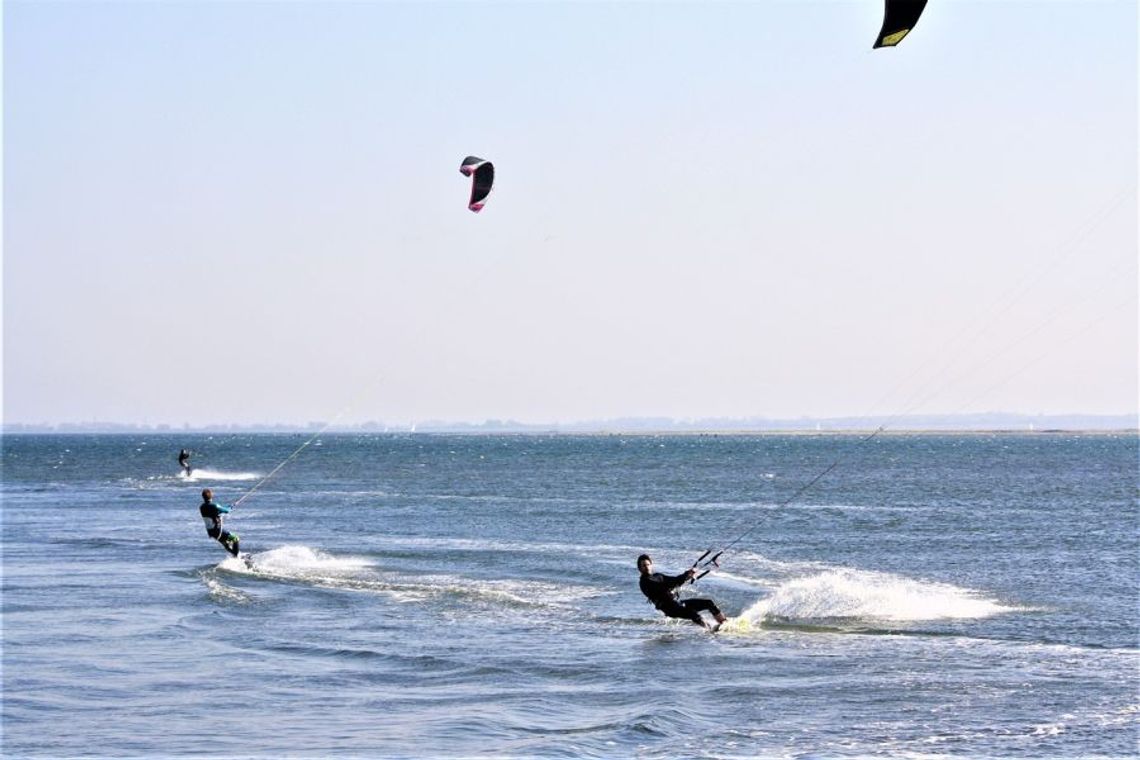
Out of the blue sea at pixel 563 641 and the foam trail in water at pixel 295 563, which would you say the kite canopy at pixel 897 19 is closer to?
→ the blue sea at pixel 563 641

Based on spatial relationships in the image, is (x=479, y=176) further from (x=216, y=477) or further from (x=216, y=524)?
(x=216, y=477)

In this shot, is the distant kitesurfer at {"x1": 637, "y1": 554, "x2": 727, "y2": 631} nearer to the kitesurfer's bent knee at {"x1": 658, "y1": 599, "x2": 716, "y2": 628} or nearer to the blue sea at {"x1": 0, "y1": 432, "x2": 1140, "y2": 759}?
the kitesurfer's bent knee at {"x1": 658, "y1": 599, "x2": 716, "y2": 628}

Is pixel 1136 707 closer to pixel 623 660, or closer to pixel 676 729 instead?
pixel 676 729

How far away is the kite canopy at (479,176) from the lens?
2167 centimetres

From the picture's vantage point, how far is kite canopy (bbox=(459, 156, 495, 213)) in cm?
2167

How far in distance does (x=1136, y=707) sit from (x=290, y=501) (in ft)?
136

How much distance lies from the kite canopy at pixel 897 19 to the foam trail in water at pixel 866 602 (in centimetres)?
976

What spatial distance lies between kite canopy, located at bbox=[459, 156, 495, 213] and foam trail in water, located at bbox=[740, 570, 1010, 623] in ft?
24.7

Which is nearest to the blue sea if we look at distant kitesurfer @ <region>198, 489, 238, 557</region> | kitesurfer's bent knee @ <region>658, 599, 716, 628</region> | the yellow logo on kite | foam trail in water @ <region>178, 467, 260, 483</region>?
kitesurfer's bent knee @ <region>658, 599, 716, 628</region>

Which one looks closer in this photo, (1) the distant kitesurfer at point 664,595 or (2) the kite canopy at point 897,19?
(2) the kite canopy at point 897,19

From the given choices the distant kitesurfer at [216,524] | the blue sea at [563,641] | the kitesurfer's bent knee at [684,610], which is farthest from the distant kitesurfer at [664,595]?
the distant kitesurfer at [216,524]

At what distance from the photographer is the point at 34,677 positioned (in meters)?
14.6

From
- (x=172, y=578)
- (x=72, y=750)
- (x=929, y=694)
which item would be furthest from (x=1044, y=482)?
(x=72, y=750)

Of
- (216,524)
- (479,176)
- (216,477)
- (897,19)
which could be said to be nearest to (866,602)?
(479,176)
